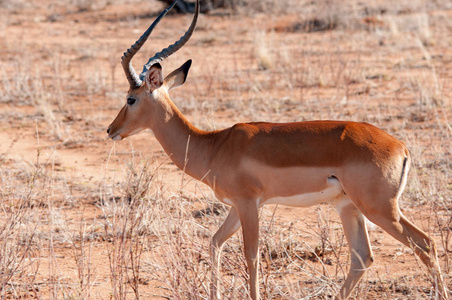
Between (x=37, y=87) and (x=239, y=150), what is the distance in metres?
8.04

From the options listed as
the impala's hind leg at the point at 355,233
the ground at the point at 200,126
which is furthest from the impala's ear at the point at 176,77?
the impala's hind leg at the point at 355,233

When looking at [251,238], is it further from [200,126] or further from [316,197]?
[200,126]

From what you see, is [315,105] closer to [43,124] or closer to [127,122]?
[43,124]

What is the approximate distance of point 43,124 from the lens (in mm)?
10664

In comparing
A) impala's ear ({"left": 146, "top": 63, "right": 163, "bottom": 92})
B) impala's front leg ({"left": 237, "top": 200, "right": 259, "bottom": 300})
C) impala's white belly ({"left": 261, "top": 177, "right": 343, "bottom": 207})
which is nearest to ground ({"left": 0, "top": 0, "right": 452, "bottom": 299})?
impala's front leg ({"left": 237, "top": 200, "right": 259, "bottom": 300})

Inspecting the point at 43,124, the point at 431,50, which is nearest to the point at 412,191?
the point at 43,124

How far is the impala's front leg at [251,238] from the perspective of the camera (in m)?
4.68

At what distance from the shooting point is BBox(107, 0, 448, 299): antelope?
4.44 metres

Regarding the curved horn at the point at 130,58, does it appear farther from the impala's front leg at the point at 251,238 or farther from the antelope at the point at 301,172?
the impala's front leg at the point at 251,238

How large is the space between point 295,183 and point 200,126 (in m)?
5.29

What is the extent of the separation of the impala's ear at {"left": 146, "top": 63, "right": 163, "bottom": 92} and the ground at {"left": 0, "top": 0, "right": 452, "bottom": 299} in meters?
0.73

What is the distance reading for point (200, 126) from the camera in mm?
9883

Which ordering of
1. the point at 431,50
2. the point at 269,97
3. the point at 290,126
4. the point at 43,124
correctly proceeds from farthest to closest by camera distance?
1. the point at 431,50
2. the point at 269,97
3. the point at 43,124
4. the point at 290,126

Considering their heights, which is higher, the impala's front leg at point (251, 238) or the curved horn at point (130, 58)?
the curved horn at point (130, 58)
